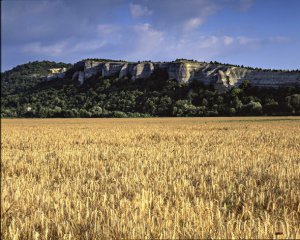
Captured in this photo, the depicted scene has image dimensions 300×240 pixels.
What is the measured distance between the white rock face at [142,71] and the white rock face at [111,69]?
10658mm

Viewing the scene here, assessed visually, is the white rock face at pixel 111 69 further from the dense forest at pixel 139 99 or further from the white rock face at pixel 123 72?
the white rock face at pixel 123 72

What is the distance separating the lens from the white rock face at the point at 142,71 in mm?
136875

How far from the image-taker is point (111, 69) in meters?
148

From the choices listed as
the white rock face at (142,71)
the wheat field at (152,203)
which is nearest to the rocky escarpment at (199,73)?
the white rock face at (142,71)

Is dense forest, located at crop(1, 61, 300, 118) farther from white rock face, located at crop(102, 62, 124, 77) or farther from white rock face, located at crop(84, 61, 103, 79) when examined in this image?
white rock face, located at crop(102, 62, 124, 77)

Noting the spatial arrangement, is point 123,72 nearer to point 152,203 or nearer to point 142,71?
point 142,71

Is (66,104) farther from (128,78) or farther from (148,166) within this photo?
(148,166)

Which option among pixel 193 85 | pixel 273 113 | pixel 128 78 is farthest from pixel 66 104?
pixel 273 113

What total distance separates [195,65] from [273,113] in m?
48.9

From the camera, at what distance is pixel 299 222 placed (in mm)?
4840

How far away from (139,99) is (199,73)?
22.0 meters

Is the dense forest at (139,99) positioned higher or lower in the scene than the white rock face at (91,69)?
lower

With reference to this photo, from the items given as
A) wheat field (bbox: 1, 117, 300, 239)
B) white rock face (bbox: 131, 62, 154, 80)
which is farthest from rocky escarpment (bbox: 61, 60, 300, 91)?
wheat field (bbox: 1, 117, 300, 239)

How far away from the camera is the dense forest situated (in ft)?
309
